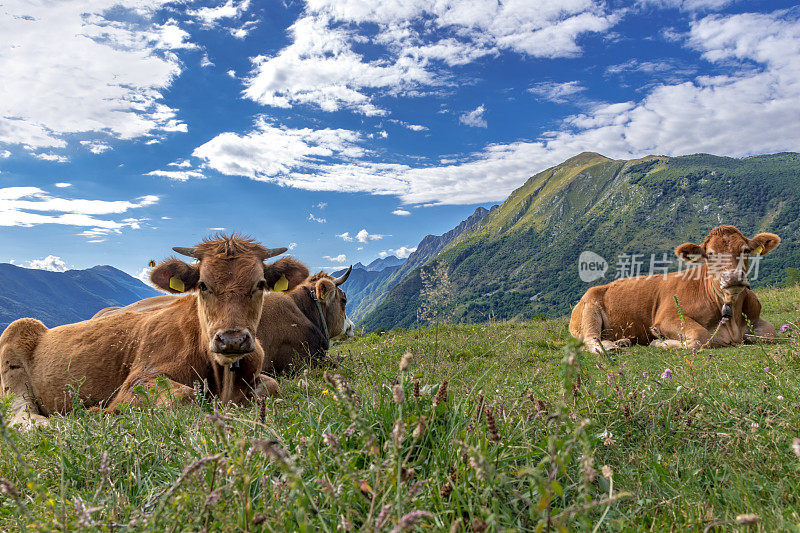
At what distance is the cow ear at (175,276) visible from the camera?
686 centimetres

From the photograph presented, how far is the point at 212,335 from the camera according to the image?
602 cm

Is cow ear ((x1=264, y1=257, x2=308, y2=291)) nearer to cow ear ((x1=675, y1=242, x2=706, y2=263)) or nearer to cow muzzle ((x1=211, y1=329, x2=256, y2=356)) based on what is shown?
cow muzzle ((x1=211, y1=329, x2=256, y2=356))

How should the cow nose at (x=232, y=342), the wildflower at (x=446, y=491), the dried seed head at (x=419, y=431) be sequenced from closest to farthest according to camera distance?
the dried seed head at (x=419, y=431), the wildflower at (x=446, y=491), the cow nose at (x=232, y=342)

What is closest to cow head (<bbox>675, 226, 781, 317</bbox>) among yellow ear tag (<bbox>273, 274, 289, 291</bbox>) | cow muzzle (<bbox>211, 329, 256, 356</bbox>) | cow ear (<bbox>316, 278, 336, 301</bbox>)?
cow ear (<bbox>316, 278, 336, 301</bbox>)

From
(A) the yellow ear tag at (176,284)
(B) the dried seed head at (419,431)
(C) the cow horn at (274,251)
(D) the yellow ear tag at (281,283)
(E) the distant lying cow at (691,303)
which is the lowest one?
(E) the distant lying cow at (691,303)

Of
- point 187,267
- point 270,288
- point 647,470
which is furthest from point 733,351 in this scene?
point 187,267

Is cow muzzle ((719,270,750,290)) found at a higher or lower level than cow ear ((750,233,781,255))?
lower

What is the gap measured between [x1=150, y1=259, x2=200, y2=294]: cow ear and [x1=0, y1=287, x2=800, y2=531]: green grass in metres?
3.01

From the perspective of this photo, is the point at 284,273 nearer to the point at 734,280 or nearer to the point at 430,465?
the point at 430,465

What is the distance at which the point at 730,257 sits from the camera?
10.5m

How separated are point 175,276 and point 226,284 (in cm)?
114

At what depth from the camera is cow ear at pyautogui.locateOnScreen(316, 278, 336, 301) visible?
1189cm

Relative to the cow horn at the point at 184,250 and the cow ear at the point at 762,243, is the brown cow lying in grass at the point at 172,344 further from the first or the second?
the cow ear at the point at 762,243

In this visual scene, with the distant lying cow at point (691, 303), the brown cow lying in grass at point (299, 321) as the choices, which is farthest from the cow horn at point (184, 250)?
the distant lying cow at point (691, 303)
